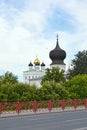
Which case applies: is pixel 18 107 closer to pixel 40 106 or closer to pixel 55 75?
pixel 40 106

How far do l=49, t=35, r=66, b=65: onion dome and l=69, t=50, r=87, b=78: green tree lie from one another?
29.4ft

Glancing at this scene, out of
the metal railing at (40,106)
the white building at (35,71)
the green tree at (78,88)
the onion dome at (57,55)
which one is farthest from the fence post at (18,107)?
the white building at (35,71)

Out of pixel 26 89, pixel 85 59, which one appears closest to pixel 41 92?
pixel 26 89

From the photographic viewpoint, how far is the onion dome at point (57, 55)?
106 meters

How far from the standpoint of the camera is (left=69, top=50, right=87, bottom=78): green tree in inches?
3765

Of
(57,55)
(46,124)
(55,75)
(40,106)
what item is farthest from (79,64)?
(46,124)

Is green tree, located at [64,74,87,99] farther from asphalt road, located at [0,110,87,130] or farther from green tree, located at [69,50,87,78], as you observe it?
green tree, located at [69,50,87,78]

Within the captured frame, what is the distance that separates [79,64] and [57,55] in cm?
1124

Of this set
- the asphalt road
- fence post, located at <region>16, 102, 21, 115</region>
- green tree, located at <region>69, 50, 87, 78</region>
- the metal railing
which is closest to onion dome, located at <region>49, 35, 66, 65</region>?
green tree, located at <region>69, 50, 87, 78</region>

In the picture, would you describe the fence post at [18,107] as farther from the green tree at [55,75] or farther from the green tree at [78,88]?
the green tree at [55,75]

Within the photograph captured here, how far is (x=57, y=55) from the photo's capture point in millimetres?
106250

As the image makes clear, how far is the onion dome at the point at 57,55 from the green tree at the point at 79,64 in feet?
29.4

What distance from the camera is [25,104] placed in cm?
3472

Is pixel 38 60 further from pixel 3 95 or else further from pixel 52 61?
pixel 3 95
